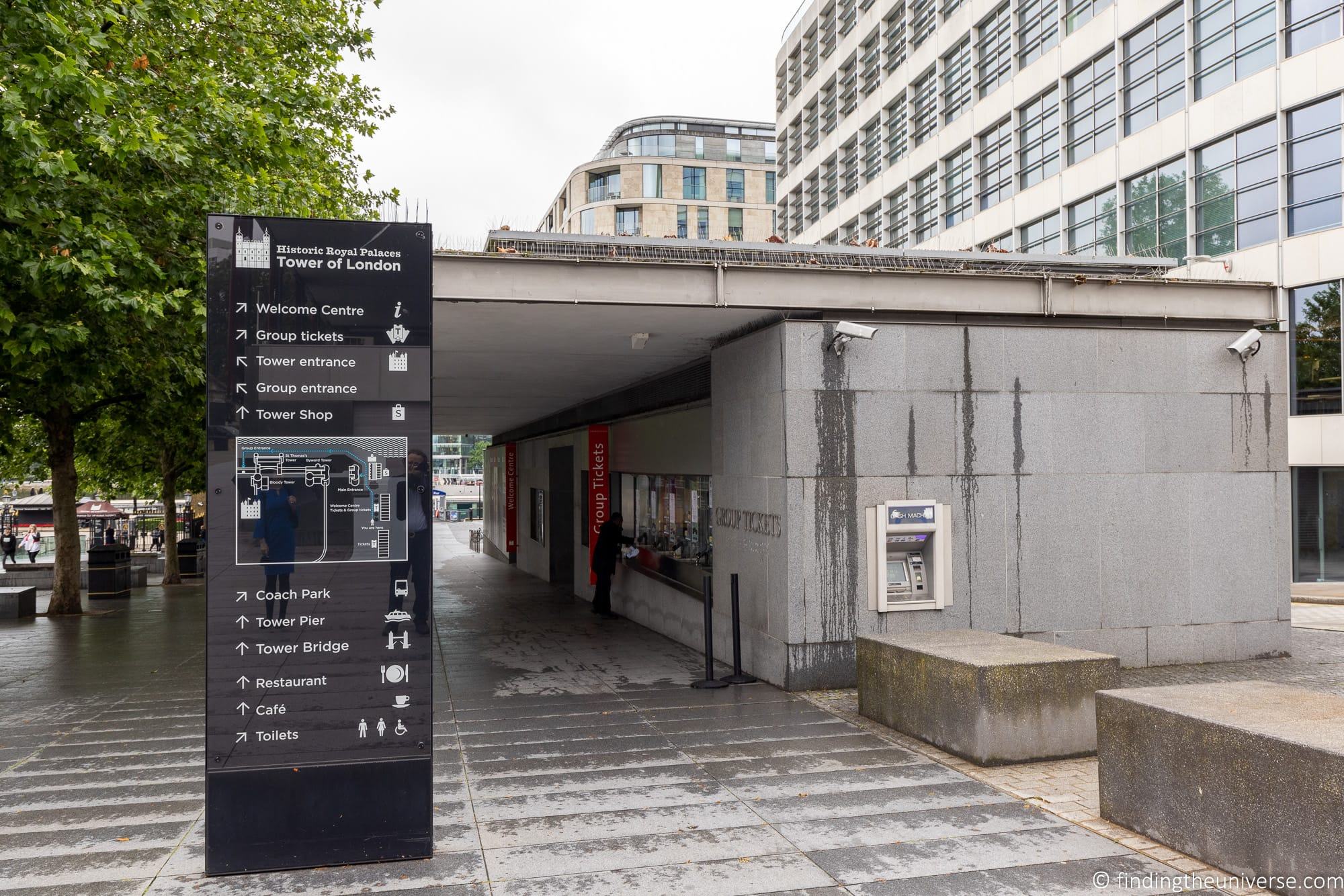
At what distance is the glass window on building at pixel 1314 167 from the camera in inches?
784

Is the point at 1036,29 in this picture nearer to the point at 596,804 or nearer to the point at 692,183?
the point at 596,804

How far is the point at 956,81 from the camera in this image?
32.4 meters

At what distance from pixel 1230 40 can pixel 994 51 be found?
9.71m

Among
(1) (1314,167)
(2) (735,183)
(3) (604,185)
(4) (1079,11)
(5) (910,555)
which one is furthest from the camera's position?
(2) (735,183)

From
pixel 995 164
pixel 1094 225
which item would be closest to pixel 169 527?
pixel 1094 225

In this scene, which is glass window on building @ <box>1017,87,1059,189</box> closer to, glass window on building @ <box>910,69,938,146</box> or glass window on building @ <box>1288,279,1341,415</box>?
glass window on building @ <box>910,69,938,146</box>

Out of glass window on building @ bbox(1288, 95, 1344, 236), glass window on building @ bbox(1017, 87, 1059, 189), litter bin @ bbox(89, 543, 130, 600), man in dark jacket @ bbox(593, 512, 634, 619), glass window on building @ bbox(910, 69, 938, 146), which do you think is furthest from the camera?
glass window on building @ bbox(910, 69, 938, 146)

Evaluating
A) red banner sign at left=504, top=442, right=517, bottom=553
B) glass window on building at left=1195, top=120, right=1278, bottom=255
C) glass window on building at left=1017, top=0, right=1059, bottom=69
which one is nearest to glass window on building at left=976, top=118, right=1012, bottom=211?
glass window on building at left=1017, top=0, right=1059, bottom=69

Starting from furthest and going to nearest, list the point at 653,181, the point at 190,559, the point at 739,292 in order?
1. the point at 653,181
2. the point at 190,559
3. the point at 739,292

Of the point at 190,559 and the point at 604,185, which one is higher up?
the point at 604,185

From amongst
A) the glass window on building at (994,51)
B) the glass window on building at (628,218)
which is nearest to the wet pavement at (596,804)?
the glass window on building at (994,51)

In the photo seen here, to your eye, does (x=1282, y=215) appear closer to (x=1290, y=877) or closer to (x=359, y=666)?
(x=1290, y=877)

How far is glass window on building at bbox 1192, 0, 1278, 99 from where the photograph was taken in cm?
2095

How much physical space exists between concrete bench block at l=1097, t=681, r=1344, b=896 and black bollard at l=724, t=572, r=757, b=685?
426 cm
